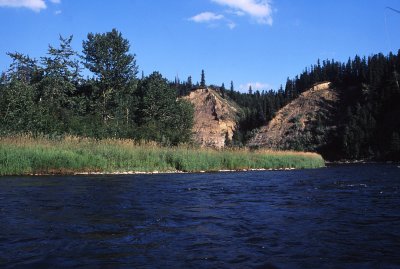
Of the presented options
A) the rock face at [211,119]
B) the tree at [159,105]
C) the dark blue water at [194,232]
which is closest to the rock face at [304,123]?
the rock face at [211,119]

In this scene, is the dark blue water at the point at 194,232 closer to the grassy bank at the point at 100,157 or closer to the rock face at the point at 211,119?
the grassy bank at the point at 100,157

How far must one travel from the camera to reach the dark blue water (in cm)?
478

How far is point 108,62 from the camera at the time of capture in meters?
49.3

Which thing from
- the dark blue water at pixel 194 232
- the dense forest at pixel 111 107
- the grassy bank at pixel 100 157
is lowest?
the dark blue water at pixel 194 232

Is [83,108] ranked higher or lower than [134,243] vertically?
higher

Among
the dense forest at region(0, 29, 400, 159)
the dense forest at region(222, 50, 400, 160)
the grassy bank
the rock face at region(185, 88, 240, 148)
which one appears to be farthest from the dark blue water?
the rock face at region(185, 88, 240, 148)

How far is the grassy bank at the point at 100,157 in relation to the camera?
18031mm

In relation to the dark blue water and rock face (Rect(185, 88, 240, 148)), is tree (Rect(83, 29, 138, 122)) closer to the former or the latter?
the dark blue water

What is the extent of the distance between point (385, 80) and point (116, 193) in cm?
Answer: 13253

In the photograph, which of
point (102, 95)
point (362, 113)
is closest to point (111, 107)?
point (102, 95)

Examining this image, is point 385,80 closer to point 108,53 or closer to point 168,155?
point 108,53

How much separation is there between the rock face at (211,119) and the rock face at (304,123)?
11.3 metres

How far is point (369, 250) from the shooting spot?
5246 millimetres

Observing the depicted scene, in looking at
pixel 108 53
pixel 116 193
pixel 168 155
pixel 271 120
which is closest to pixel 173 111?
pixel 108 53
